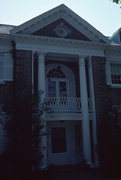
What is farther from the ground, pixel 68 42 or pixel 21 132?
pixel 68 42

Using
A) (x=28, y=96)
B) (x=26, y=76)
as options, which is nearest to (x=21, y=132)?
(x=28, y=96)

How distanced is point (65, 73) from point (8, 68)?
196 inches

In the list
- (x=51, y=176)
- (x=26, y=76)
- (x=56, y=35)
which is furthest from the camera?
(x=56, y=35)

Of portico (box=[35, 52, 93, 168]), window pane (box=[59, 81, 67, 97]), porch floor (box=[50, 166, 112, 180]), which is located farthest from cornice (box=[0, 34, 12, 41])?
porch floor (box=[50, 166, 112, 180])

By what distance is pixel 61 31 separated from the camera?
50.1ft

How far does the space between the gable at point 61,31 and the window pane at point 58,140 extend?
690 cm

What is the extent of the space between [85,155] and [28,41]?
8205mm

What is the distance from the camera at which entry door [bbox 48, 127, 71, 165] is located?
51.3 ft

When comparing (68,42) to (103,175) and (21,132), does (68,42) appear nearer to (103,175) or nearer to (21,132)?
(21,132)

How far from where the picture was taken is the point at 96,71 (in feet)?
50.8

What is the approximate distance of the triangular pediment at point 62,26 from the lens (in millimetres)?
14555

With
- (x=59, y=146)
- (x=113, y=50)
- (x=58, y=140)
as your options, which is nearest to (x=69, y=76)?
(x=113, y=50)

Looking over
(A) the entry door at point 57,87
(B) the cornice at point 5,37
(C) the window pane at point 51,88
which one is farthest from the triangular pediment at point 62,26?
(C) the window pane at point 51,88

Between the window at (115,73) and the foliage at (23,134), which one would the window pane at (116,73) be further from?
the foliage at (23,134)
